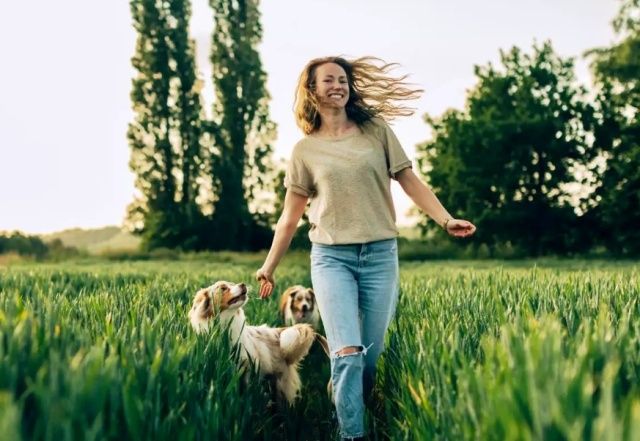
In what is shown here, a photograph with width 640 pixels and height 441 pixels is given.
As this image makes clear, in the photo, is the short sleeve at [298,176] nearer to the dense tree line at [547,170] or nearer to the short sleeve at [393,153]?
the short sleeve at [393,153]

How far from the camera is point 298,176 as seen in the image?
462cm

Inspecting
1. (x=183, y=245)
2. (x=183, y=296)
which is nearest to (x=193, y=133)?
(x=183, y=245)

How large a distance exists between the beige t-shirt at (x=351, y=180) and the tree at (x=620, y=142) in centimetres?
3297

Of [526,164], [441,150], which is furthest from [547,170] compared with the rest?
[441,150]

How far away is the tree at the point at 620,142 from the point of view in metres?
34.1

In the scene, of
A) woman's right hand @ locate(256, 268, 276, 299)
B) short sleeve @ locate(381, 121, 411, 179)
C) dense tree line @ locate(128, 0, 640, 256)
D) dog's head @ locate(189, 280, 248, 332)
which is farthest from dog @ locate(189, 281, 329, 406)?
dense tree line @ locate(128, 0, 640, 256)

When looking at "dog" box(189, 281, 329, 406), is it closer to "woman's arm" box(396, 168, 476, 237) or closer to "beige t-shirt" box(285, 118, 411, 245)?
"beige t-shirt" box(285, 118, 411, 245)

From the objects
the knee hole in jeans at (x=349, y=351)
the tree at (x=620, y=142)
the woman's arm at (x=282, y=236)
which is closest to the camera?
the knee hole in jeans at (x=349, y=351)

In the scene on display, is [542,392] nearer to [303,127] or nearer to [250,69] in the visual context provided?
[303,127]

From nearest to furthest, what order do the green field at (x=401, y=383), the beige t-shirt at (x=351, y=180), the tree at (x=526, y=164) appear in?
the green field at (x=401, y=383) → the beige t-shirt at (x=351, y=180) → the tree at (x=526, y=164)

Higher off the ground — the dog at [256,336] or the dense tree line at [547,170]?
the dense tree line at [547,170]

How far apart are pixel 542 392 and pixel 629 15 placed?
119 feet

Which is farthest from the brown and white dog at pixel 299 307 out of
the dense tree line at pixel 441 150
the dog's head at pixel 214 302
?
the dense tree line at pixel 441 150

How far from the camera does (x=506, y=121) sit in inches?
1592
